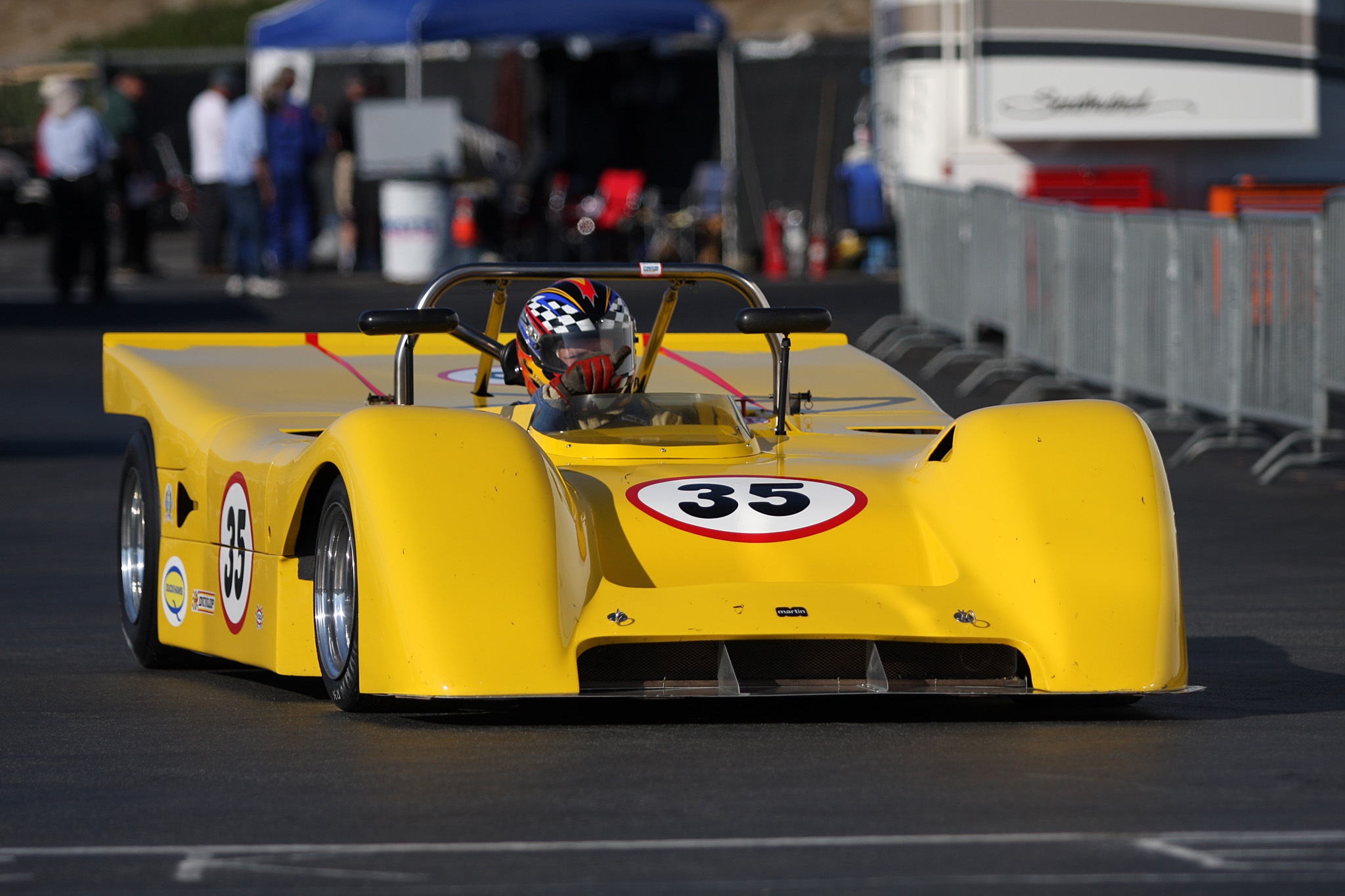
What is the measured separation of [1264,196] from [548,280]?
46.3 feet

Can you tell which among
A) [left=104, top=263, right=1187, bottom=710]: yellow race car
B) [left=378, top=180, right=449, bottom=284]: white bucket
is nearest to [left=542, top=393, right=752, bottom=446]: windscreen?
[left=104, top=263, right=1187, bottom=710]: yellow race car

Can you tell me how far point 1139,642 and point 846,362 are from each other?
327cm

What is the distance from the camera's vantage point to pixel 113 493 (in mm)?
12727

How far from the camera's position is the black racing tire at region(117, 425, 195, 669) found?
302 inches

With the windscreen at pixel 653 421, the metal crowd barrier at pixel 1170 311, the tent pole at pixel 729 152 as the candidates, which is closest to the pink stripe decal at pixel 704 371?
the windscreen at pixel 653 421

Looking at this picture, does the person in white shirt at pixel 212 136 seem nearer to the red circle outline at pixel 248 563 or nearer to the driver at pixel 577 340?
the driver at pixel 577 340

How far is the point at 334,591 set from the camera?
20.5 feet

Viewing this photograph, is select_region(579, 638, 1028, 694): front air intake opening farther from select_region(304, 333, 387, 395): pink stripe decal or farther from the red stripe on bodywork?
the red stripe on bodywork

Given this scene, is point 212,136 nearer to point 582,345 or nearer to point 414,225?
point 414,225

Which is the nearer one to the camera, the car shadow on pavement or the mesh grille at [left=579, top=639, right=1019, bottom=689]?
the mesh grille at [left=579, top=639, right=1019, bottom=689]

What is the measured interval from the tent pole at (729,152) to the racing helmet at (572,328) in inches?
838

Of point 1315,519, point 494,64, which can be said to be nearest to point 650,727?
point 1315,519

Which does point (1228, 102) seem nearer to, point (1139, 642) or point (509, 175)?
point (509, 175)

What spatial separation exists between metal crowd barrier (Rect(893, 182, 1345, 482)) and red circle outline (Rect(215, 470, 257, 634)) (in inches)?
270
